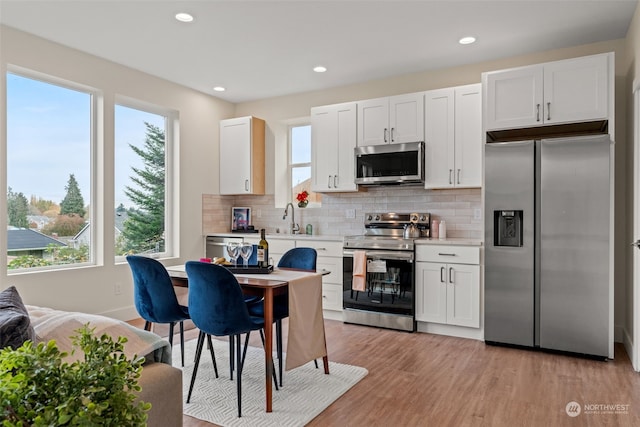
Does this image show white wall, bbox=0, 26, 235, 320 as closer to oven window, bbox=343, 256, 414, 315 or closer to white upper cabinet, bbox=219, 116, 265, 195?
white upper cabinet, bbox=219, 116, 265, 195

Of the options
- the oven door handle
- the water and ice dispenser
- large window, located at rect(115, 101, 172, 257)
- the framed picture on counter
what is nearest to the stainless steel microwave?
the oven door handle

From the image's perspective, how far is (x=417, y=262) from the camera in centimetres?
420

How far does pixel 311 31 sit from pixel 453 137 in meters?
1.77

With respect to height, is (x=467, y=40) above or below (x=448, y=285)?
above

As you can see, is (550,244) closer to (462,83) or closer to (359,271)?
(359,271)

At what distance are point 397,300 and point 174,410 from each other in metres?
2.96

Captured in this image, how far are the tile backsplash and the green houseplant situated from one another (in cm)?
421

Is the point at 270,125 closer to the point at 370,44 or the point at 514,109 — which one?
the point at 370,44

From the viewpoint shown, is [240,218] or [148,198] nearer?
[148,198]

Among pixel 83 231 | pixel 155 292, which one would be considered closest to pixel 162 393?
pixel 155 292

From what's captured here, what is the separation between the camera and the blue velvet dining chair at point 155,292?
279cm

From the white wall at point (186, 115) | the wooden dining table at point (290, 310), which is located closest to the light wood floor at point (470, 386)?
the wooden dining table at point (290, 310)

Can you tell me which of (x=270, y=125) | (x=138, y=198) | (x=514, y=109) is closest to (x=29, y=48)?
(x=138, y=198)

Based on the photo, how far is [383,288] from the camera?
14.2 feet
